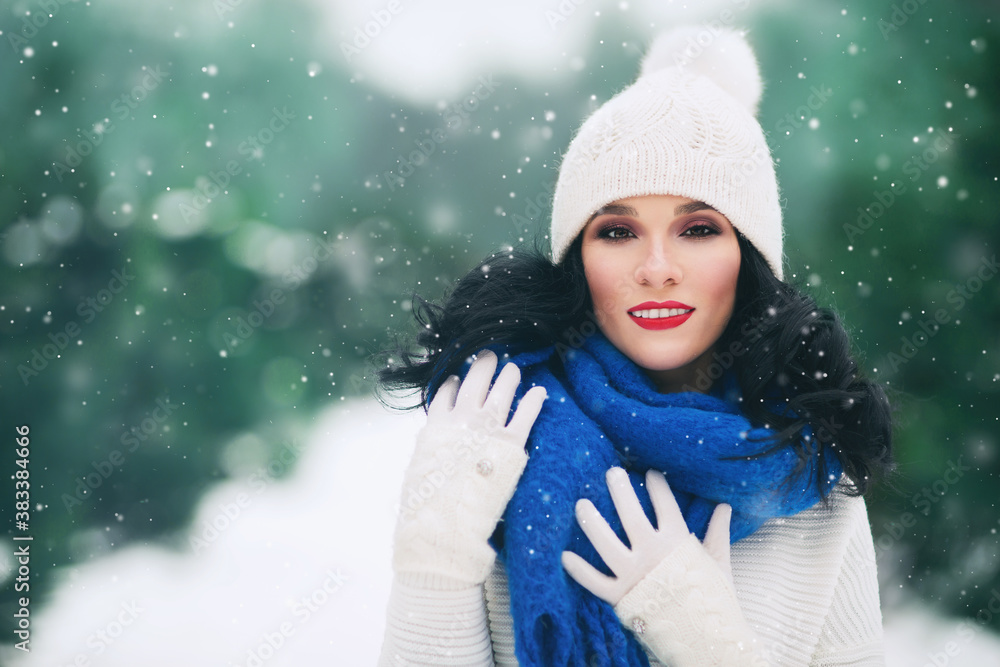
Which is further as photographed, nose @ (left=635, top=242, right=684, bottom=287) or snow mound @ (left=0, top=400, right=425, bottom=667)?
snow mound @ (left=0, top=400, right=425, bottom=667)

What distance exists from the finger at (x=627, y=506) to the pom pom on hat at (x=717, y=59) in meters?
1.06

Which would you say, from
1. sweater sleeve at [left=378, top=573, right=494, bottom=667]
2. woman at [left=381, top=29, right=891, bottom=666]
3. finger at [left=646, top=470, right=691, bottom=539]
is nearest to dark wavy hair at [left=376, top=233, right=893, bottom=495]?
woman at [left=381, top=29, right=891, bottom=666]

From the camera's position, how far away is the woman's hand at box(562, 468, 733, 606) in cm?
142

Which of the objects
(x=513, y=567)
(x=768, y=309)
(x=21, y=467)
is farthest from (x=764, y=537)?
(x=21, y=467)

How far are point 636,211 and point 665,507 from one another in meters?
0.68

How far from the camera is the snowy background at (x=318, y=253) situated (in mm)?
3568

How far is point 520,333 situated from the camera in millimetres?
1801

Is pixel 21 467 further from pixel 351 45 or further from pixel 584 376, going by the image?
pixel 584 376

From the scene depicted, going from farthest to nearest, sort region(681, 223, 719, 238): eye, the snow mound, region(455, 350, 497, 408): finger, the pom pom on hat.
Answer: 1. the snow mound
2. the pom pom on hat
3. region(681, 223, 719, 238): eye
4. region(455, 350, 497, 408): finger

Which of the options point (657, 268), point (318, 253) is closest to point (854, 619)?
point (657, 268)

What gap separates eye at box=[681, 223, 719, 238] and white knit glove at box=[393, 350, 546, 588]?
530mm

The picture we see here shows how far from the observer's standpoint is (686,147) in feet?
5.38

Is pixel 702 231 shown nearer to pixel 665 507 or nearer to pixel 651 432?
pixel 651 432

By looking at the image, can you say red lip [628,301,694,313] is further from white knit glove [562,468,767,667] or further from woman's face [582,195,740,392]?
white knit glove [562,468,767,667]
